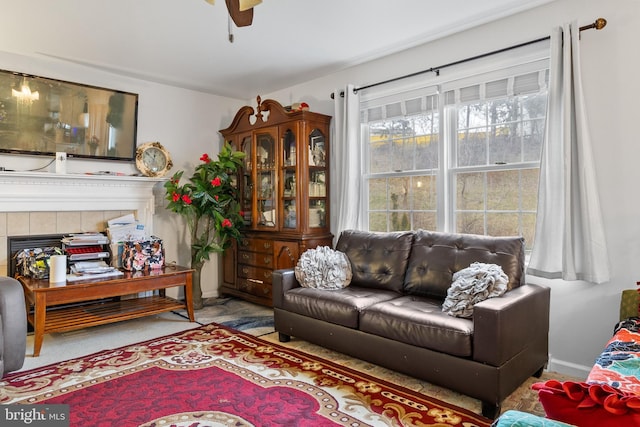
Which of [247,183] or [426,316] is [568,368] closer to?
[426,316]

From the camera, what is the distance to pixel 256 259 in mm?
4441

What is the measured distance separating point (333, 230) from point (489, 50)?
2.17 metres

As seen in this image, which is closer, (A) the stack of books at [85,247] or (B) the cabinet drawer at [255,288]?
(A) the stack of books at [85,247]

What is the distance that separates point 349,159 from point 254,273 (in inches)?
64.0

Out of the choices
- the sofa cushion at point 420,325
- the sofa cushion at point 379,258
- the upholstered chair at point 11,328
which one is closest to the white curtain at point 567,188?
the sofa cushion at point 420,325

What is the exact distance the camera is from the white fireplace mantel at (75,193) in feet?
11.6

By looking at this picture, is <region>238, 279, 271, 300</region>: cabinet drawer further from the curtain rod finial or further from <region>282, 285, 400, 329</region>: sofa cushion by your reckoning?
the curtain rod finial

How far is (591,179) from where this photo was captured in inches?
101

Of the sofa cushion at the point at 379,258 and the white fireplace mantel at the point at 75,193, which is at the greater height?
the white fireplace mantel at the point at 75,193

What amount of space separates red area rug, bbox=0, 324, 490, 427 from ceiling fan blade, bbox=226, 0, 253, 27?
2.02m

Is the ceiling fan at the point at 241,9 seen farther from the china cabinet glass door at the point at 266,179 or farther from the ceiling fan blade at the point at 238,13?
the china cabinet glass door at the point at 266,179

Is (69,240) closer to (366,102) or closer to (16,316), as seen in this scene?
(16,316)

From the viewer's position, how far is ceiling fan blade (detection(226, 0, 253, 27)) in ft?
6.43

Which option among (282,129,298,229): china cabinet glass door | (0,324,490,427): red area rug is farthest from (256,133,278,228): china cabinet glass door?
(0,324,490,427): red area rug
